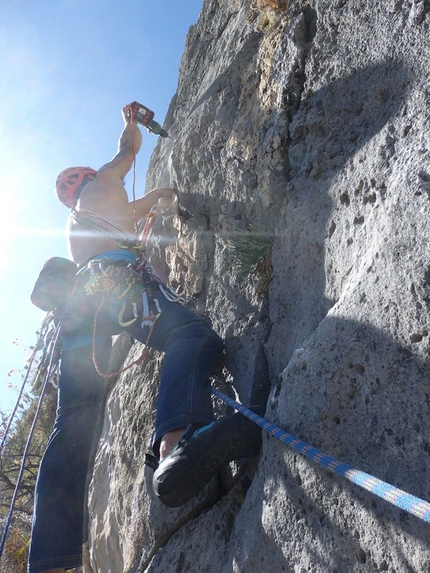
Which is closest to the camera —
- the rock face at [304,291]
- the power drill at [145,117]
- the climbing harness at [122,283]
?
the rock face at [304,291]

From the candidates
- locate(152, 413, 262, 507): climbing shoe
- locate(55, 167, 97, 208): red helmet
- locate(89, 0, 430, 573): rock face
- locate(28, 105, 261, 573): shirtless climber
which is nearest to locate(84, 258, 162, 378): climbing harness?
locate(28, 105, 261, 573): shirtless climber

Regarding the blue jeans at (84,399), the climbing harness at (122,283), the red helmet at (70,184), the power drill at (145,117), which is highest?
the power drill at (145,117)

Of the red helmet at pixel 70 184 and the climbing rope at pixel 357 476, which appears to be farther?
the red helmet at pixel 70 184

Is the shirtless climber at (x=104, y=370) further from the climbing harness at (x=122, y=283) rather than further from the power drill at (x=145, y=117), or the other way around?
the power drill at (x=145, y=117)

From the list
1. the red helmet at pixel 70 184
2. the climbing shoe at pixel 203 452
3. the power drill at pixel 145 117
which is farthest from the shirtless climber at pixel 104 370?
the power drill at pixel 145 117

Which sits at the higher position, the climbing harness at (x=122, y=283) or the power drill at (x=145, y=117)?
the power drill at (x=145, y=117)

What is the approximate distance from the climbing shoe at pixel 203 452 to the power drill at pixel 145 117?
3212 mm

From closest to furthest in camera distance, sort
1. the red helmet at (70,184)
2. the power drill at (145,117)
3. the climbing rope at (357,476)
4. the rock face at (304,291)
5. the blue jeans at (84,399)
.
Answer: the climbing rope at (357,476)
the rock face at (304,291)
the blue jeans at (84,399)
the red helmet at (70,184)
the power drill at (145,117)

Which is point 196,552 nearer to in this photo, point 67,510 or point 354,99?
point 67,510

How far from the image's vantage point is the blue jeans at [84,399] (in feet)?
9.11

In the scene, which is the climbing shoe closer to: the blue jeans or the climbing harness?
the blue jeans

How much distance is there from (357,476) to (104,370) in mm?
2533

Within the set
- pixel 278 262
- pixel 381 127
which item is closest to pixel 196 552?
pixel 278 262

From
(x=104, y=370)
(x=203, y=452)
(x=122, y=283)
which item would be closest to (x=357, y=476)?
(x=203, y=452)
